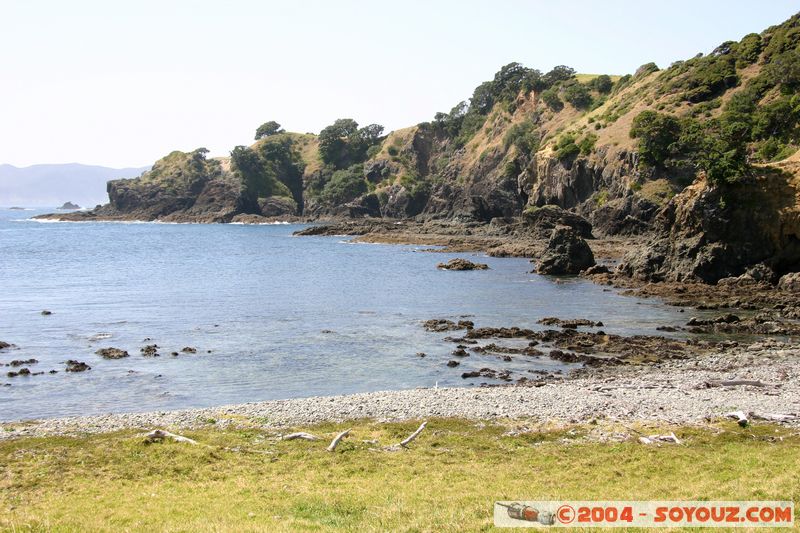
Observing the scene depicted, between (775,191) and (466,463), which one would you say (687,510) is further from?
(775,191)

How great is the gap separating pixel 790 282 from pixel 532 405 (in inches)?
1484

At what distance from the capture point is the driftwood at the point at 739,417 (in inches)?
885

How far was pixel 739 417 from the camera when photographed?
23.1 m

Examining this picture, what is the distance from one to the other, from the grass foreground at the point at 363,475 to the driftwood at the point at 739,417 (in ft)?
1.36

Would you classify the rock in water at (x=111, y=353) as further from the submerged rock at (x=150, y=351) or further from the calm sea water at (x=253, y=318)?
the submerged rock at (x=150, y=351)

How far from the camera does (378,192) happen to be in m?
179

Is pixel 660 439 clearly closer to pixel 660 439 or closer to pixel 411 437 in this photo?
pixel 660 439

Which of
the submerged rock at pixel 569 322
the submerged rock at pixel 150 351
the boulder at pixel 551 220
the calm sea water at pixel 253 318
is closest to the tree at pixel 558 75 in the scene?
the boulder at pixel 551 220

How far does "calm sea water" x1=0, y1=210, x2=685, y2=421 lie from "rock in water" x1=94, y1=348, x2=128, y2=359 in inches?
24.9

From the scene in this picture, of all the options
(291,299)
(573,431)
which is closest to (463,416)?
(573,431)

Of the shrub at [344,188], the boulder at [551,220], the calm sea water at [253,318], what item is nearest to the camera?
the calm sea water at [253,318]

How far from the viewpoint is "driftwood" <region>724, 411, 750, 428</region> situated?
22.5 metres

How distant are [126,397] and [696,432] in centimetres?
2277

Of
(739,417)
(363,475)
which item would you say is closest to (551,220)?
(739,417)
